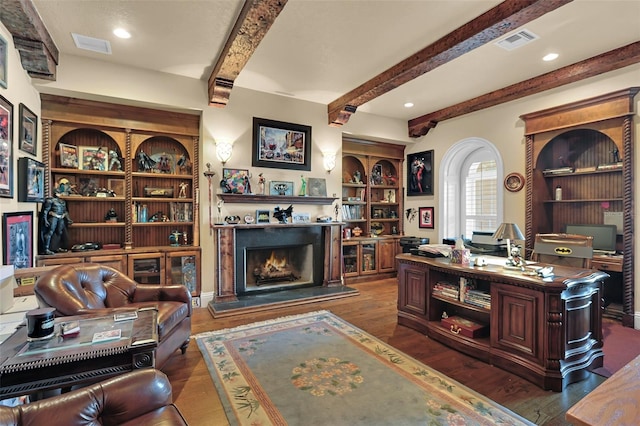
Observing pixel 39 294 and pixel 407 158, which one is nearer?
pixel 39 294

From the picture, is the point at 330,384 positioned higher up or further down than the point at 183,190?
further down

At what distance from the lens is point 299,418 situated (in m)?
2.02

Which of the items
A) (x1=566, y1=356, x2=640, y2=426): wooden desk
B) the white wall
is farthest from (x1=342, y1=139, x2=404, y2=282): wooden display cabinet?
(x1=566, y1=356, x2=640, y2=426): wooden desk

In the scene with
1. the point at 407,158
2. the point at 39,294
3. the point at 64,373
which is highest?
the point at 407,158

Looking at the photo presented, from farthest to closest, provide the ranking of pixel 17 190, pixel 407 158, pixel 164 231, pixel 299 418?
pixel 407 158 → pixel 164 231 → pixel 17 190 → pixel 299 418

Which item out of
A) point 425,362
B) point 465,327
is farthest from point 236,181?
point 465,327

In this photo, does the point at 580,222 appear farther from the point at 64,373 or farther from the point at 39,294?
the point at 39,294

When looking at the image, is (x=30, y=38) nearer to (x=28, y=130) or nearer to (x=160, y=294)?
(x=28, y=130)

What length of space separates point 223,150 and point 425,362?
3.56 metres

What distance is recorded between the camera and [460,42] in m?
3.07

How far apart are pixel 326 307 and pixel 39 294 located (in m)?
3.08

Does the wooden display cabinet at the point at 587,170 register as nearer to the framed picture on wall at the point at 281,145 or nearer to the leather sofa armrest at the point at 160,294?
the framed picture on wall at the point at 281,145

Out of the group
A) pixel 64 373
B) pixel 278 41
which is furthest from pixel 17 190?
pixel 278 41

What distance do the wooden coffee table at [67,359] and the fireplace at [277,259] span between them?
2.69m
